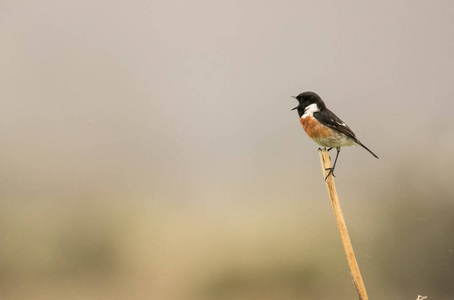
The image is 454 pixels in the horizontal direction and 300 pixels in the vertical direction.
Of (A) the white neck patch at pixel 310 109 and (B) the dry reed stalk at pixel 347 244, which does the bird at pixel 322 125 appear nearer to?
(A) the white neck patch at pixel 310 109

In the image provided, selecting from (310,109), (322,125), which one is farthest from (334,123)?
(310,109)

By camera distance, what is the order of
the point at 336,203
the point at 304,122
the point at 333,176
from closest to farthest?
the point at 336,203
the point at 333,176
the point at 304,122

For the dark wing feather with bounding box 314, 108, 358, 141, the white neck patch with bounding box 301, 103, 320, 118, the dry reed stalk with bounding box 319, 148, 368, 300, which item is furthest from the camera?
the white neck patch with bounding box 301, 103, 320, 118

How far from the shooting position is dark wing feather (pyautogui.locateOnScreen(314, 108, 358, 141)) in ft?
15.0

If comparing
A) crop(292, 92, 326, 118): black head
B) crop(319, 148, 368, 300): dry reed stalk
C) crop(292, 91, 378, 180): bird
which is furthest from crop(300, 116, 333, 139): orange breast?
crop(319, 148, 368, 300): dry reed stalk

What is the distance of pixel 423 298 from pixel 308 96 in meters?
2.43

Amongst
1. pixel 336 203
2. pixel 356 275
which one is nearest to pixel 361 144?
pixel 336 203

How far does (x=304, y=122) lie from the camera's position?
4.73 m

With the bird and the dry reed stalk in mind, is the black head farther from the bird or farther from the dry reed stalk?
the dry reed stalk

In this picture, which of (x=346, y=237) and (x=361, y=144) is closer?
(x=346, y=237)

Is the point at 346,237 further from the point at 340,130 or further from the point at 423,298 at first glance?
the point at 340,130

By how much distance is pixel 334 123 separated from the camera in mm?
4590

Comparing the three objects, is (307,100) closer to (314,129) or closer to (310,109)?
(310,109)

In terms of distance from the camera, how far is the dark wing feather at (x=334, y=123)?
4.58 meters
